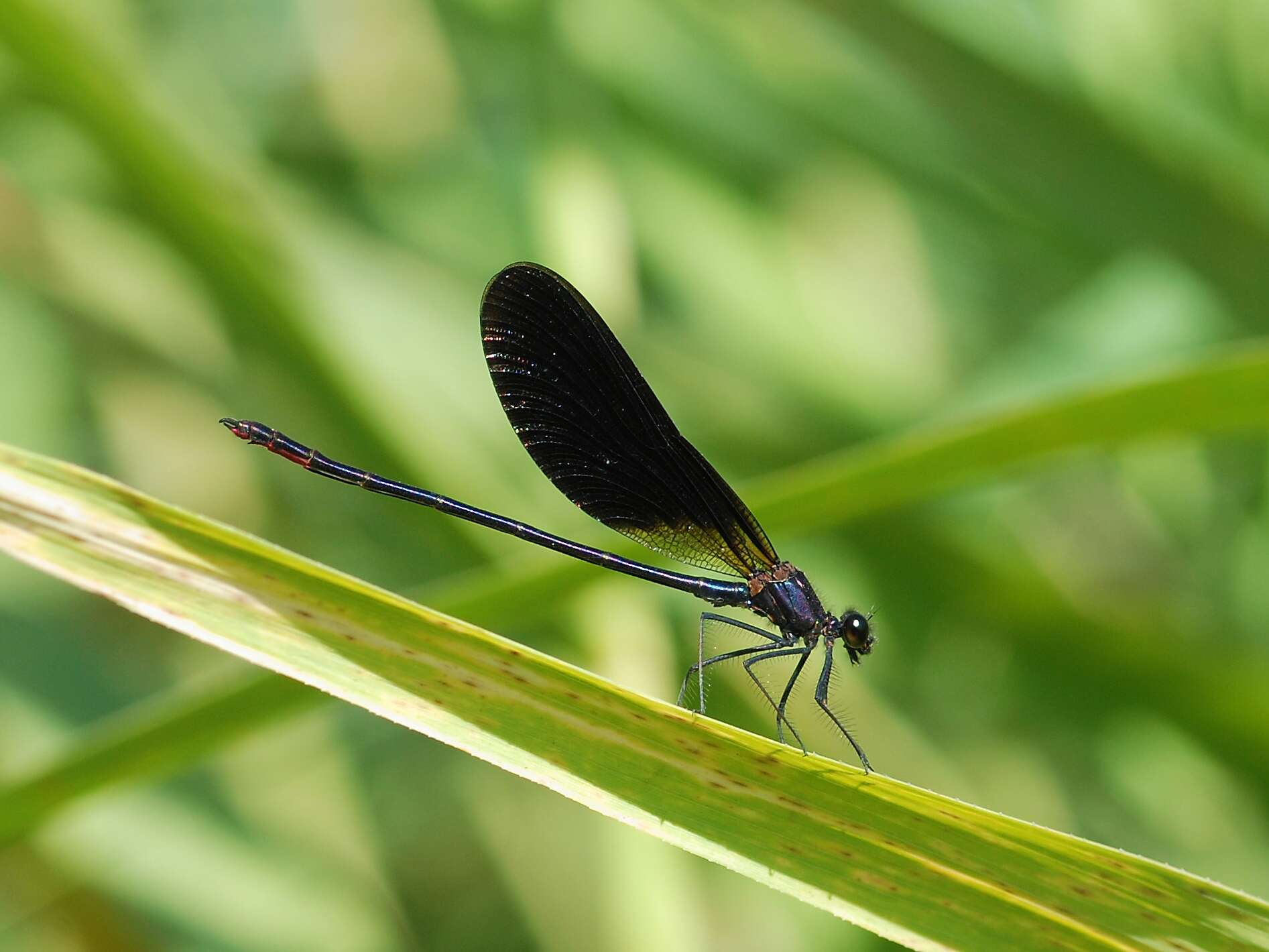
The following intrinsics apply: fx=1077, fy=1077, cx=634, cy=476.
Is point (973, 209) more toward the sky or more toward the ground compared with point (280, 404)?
more toward the sky

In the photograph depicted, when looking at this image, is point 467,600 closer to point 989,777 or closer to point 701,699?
point 701,699

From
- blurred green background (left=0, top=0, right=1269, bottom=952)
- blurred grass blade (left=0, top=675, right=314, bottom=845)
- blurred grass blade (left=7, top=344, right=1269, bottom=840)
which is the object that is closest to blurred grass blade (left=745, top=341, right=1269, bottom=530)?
blurred grass blade (left=7, top=344, right=1269, bottom=840)

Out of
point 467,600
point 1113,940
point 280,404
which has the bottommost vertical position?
point 1113,940

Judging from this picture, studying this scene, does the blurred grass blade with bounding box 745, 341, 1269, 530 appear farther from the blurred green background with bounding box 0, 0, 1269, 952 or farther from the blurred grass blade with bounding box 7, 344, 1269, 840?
the blurred green background with bounding box 0, 0, 1269, 952

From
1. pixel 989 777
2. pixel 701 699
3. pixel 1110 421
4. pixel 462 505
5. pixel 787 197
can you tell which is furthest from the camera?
pixel 787 197

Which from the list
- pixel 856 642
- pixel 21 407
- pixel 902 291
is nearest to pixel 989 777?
pixel 856 642

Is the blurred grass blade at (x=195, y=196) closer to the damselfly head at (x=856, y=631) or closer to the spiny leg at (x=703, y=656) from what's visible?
the spiny leg at (x=703, y=656)
